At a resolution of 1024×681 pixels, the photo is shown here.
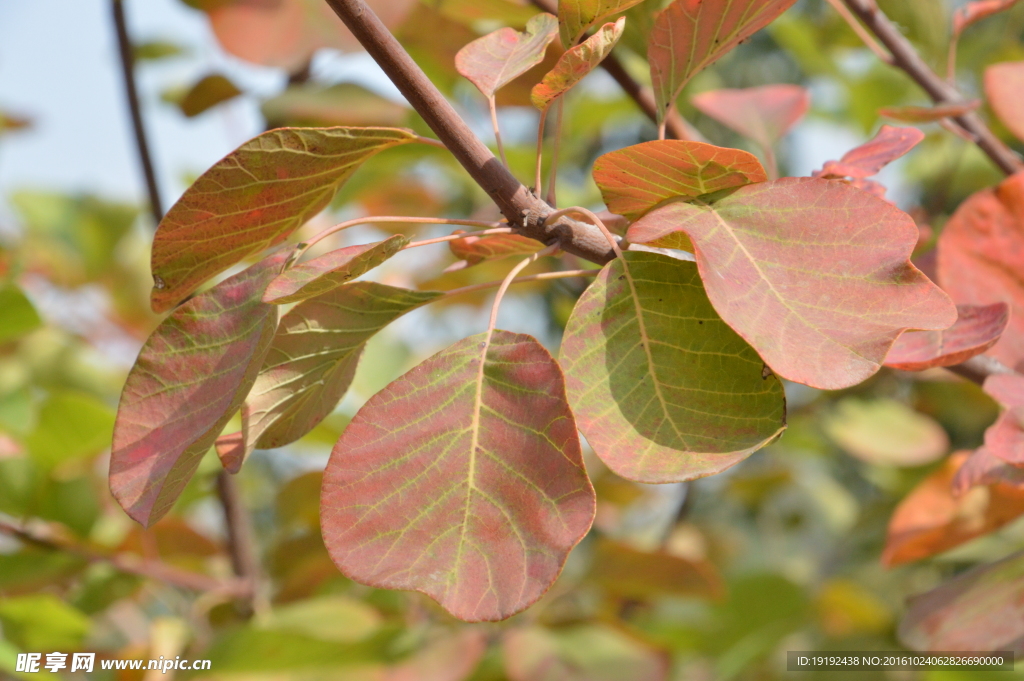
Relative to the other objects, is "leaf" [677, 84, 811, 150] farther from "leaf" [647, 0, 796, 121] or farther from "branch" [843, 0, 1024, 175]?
"leaf" [647, 0, 796, 121]

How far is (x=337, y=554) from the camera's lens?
0.28m

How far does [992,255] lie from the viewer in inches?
18.3

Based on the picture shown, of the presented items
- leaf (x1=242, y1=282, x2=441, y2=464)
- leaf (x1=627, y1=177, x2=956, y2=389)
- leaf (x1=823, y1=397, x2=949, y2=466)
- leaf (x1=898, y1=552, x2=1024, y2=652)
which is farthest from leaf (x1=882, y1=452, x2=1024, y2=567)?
leaf (x1=823, y1=397, x2=949, y2=466)

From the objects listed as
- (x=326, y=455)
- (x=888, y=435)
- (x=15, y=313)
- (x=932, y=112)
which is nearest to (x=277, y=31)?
(x=15, y=313)

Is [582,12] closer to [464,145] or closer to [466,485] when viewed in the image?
[464,145]

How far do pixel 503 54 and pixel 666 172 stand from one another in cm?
11

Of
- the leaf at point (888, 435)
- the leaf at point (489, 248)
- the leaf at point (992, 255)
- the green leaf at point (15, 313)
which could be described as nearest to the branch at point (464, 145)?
the leaf at point (489, 248)

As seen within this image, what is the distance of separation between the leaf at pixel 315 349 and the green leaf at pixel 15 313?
1.42 feet

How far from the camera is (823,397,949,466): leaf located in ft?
3.59

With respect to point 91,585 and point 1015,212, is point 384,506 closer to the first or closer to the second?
point 1015,212

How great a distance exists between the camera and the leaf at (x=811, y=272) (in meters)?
0.27

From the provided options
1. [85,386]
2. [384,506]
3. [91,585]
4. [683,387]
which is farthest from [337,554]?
[85,386]

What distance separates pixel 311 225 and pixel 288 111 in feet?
2.32

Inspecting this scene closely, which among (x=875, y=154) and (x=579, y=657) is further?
(x=579, y=657)
